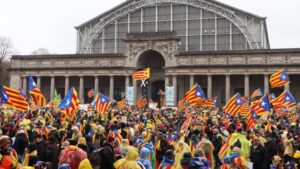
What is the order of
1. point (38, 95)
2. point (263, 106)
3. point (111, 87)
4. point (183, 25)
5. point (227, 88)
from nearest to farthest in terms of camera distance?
point (263, 106), point (38, 95), point (227, 88), point (111, 87), point (183, 25)

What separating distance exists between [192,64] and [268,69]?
11.6m

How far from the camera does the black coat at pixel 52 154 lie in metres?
10.5

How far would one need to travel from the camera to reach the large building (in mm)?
56156

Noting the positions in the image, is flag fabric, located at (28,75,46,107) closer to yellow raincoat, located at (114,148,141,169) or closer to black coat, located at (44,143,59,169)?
black coat, located at (44,143,59,169)

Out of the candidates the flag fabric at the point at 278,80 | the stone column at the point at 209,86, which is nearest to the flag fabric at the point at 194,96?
the flag fabric at the point at 278,80

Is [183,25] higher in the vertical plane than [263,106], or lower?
higher

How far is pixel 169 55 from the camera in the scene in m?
59.0

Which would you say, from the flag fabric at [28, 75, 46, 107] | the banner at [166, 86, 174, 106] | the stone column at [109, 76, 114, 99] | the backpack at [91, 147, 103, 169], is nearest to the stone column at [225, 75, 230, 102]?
the banner at [166, 86, 174, 106]

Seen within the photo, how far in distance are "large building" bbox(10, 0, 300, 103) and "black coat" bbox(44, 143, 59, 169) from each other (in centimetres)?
4712

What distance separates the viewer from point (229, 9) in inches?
2596

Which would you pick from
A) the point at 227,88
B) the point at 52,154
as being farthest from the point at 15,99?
the point at 227,88

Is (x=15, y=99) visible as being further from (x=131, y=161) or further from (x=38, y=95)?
(x=131, y=161)

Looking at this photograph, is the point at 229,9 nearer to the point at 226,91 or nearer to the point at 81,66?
the point at 226,91

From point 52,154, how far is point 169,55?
4918 cm
